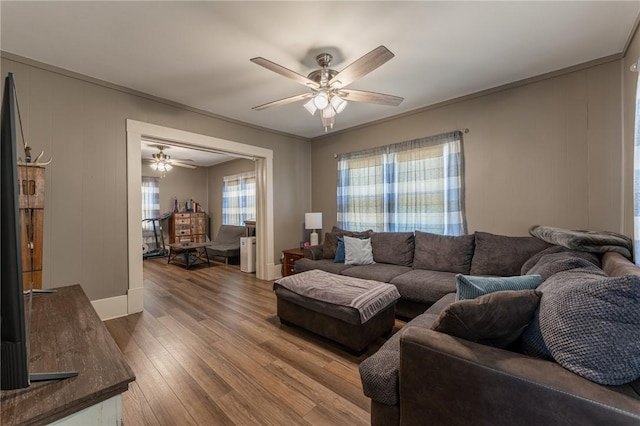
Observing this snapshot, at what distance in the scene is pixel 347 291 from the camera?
94.2 inches

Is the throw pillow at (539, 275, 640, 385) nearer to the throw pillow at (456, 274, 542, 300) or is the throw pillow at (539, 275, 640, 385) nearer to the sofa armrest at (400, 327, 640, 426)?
the sofa armrest at (400, 327, 640, 426)

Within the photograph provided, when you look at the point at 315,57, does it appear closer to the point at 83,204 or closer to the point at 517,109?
the point at 517,109

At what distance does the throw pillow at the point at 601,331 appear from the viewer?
0.87 metres

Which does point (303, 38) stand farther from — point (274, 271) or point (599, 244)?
point (274, 271)

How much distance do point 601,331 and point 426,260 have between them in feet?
8.00

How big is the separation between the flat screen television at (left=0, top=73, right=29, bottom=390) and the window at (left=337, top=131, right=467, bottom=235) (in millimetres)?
3786

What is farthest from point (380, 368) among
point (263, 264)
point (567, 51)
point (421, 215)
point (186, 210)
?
point (186, 210)

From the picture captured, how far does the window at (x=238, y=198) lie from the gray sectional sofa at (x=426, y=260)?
11.2ft

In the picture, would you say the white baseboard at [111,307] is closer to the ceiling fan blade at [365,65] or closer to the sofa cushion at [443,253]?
the ceiling fan blade at [365,65]

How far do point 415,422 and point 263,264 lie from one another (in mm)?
3795

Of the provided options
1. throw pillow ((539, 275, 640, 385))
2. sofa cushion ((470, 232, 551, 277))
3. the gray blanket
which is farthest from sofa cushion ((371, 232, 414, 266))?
throw pillow ((539, 275, 640, 385))

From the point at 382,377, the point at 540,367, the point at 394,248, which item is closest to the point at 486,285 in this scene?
the point at 540,367

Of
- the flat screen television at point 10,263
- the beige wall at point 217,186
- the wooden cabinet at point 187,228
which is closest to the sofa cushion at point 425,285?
the flat screen television at point 10,263

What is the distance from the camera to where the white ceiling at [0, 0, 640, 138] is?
1888mm
